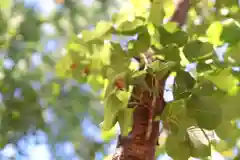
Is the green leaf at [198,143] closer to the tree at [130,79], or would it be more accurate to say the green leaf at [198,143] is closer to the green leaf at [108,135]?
the tree at [130,79]

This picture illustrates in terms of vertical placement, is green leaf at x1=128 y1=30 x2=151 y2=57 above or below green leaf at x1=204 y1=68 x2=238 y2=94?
above

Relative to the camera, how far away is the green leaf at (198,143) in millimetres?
Result: 345

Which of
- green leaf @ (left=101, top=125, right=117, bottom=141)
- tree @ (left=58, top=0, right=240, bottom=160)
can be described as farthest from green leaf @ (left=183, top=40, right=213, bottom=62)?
green leaf @ (left=101, top=125, right=117, bottom=141)

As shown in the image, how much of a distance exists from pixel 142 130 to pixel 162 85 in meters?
0.05

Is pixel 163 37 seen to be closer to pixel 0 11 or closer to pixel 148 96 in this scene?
pixel 148 96

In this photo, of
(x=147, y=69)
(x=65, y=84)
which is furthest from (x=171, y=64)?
(x=65, y=84)

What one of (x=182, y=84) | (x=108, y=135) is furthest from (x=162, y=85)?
(x=108, y=135)

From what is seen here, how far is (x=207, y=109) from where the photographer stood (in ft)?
1.04

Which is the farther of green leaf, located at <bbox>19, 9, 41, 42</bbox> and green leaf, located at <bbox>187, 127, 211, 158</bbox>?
green leaf, located at <bbox>19, 9, 41, 42</bbox>

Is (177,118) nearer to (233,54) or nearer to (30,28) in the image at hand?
(233,54)

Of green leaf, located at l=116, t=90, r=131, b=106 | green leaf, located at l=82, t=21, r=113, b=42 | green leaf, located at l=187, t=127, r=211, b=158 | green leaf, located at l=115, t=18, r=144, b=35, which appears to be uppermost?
green leaf, located at l=82, t=21, r=113, b=42

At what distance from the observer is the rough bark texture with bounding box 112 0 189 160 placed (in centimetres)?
31

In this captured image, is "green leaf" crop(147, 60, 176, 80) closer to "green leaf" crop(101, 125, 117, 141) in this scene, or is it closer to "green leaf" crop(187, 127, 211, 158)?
"green leaf" crop(187, 127, 211, 158)

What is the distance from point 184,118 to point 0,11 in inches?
10.6
